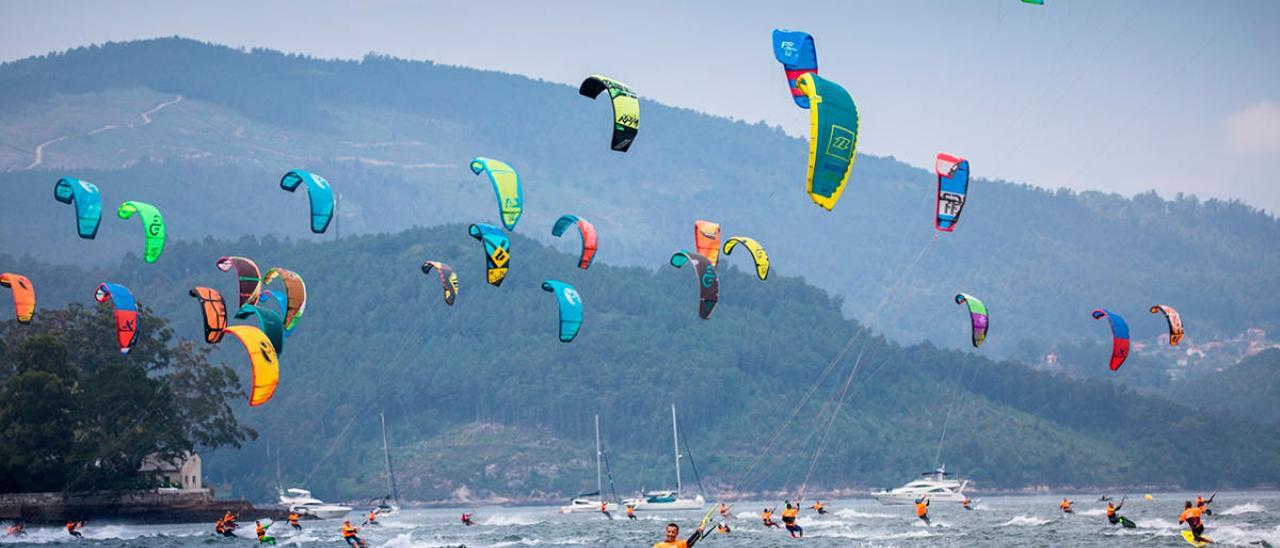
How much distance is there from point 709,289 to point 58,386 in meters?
39.7

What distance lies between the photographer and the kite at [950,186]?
54.1 metres

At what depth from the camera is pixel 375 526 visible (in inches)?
4405

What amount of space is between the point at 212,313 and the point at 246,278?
2.70 meters

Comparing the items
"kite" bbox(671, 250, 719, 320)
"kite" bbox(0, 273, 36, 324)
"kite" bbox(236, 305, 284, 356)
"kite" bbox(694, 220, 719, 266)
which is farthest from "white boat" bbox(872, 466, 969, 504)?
"kite" bbox(236, 305, 284, 356)

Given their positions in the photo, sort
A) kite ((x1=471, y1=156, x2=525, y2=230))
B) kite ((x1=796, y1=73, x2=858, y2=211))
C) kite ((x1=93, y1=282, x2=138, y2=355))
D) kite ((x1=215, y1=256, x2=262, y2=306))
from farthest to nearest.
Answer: kite ((x1=93, y1=282, x2=138, y2=355)) → kite ((x1=215, y1=256, x2=262, y2=306)) → kite ((x1=471, y1=156, x2=525, y2=230)) → kite ((x1=796, y1=73, x2=858, y2=211))

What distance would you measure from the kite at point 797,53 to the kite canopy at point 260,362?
53.8ft

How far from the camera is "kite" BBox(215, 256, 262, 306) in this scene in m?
63.3

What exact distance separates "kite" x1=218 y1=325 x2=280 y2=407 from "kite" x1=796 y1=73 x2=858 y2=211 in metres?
16.8

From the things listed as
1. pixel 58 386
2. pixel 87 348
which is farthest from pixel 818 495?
pixel 58 386

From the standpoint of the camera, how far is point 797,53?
50.7 m

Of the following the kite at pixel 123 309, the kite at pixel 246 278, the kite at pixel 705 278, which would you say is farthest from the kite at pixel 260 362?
the kite at pixel 705 278

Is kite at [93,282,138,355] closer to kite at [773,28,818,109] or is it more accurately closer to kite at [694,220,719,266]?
kite at [694,220,719,266]

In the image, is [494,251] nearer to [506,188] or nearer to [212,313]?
[506,188]

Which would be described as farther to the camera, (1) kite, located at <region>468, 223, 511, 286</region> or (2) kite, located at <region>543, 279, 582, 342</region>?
(1) kite, located at <region>468, 223, 511, 286</region>
